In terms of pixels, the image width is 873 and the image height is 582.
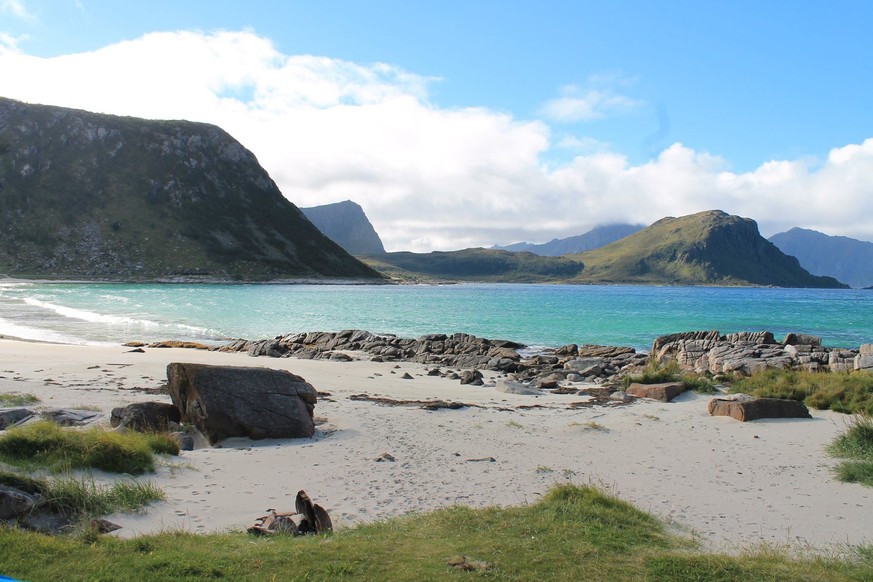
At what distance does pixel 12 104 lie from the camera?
443 ft

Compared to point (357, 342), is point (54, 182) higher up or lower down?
higher up

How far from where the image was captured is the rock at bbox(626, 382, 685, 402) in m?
16.0

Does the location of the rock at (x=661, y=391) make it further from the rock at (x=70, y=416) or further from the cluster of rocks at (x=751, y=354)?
the rock at (x=70, y=416)

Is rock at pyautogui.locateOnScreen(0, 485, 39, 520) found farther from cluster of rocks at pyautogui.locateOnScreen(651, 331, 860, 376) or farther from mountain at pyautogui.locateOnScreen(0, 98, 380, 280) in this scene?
mountain at pyautogui.locateOnScreen(0, 98, 380, 280)

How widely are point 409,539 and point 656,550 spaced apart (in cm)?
229

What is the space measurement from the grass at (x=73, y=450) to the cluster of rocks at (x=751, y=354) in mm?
17057

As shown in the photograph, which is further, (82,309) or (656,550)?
(82,309)

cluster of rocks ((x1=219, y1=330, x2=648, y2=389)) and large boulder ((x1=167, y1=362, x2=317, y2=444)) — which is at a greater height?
large boulder ((x1=167, y1=362, x2=317, y2=444))

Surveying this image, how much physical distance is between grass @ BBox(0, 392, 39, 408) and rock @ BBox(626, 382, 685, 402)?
14.1 m

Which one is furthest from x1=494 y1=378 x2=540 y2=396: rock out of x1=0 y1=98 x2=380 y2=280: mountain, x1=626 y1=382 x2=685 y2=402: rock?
x1=0 y1=98 x2=380 y2=280: mountain

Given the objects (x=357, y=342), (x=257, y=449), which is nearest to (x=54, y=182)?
(x=357, y=342)

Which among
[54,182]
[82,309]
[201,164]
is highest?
[201,164]

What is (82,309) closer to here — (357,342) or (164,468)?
(357,342)

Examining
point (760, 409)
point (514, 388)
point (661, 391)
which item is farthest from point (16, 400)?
point (760, 409)
